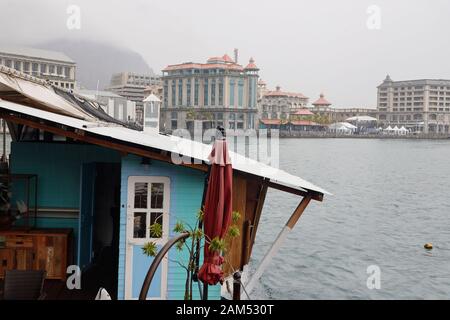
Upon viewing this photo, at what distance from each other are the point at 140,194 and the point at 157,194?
0.70ft

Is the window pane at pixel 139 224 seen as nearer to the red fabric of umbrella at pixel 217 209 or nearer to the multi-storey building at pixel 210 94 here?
the red fabric of umbrella at pixel 217 209

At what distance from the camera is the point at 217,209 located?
577 centimetres

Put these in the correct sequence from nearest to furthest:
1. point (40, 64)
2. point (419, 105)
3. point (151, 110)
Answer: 1. point (151, 110)
2. point (40, 64)
3. point (419, 105)

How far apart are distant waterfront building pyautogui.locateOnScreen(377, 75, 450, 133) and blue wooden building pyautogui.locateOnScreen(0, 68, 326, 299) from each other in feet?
615

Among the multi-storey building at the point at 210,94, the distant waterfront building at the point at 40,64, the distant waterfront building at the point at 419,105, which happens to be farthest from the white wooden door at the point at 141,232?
the distant waterfront building at the point at 419,105

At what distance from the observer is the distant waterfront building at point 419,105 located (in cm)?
18950

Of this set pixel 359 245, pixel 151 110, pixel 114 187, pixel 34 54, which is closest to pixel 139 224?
pixel 114 187

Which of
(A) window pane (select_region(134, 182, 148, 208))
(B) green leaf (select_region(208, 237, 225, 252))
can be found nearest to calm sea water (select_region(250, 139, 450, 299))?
Answer: (A) window pane (select_region(134, 182, 148, 208))

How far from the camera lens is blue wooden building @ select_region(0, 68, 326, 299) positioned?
6.95 meters

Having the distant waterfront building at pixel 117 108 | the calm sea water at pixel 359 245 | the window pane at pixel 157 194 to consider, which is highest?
the distant waterfront building at pixel 117 108

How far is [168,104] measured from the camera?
149 metres

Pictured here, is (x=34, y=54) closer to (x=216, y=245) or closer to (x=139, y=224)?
(x=139, y=224)

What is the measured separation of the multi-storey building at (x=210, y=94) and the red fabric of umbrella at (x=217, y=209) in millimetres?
136714
